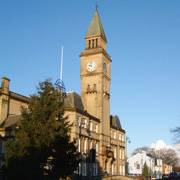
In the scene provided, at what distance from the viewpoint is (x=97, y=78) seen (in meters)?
59.7

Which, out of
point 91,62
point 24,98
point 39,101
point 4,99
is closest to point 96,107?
point 91,62

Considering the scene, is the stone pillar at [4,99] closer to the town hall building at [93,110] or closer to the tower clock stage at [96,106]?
the town hall building at [93,110]

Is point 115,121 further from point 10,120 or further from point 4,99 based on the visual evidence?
point 4,99

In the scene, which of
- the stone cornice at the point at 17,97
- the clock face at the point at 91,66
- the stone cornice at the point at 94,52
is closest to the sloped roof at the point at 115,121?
the clock face at the point at 91,66

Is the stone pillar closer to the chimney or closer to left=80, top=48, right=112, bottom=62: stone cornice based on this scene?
the chimney

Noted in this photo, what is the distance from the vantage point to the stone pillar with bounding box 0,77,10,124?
157 ft

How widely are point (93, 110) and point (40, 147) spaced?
3329 cm

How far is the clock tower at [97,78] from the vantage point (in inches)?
2291

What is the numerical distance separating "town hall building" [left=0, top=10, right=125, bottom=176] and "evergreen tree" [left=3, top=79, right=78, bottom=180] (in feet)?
65.8

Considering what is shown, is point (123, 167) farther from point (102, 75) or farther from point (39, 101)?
point (39, 101)

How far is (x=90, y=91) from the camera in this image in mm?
58906

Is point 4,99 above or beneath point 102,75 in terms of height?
beneath

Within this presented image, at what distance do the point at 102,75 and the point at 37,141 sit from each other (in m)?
36.0

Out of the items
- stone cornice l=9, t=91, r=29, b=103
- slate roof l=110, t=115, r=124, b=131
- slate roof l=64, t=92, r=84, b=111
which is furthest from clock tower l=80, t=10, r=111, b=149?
stone cornice l=9, t=91, r=29, b=103
